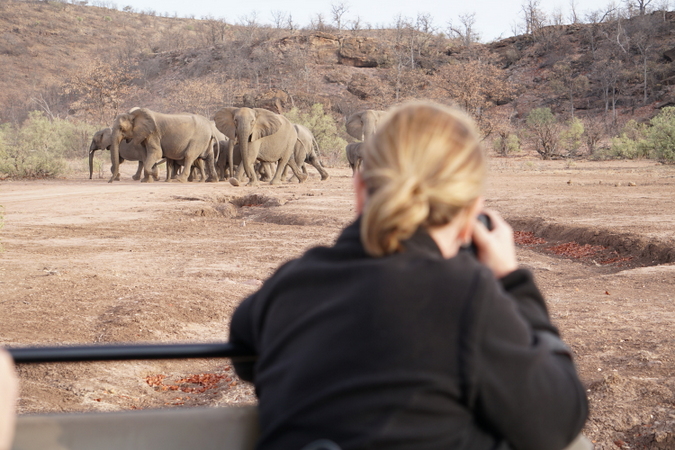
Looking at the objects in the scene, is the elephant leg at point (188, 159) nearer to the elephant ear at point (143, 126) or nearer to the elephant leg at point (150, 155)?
the elephant leg at point (150, 155)

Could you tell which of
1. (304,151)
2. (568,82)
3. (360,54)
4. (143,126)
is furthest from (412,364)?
(360,54)

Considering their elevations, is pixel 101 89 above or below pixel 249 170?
above

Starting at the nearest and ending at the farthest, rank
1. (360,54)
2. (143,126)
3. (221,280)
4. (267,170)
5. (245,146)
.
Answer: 1. (221,280)
2. (245,146)
3. (143,126)
4. (267,170)
5. (360,54)

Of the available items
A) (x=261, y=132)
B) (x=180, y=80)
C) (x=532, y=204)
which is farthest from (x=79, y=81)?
(x=532, y=204)

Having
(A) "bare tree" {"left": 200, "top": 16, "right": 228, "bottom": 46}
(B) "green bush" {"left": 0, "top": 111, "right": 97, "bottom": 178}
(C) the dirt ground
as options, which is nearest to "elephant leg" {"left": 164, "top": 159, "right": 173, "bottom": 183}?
(B) "green bush" {"left": 0, "top": 111, "right": 97, "bottom": 178}

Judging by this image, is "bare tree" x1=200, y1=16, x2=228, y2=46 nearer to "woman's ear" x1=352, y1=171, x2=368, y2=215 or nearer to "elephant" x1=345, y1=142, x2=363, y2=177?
"elephant" x1=345, y1=142, x2=363, y2=177

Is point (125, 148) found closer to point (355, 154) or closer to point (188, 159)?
point (188, 159)

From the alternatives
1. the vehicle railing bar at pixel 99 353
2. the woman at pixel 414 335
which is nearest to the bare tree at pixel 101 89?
the vehicle railing bar at pixel 99 353

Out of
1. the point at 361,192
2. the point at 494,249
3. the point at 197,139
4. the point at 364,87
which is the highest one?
the point at 364,87

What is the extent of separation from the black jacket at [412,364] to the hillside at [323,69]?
3248cm

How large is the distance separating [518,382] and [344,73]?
2049 inches

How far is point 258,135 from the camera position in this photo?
1922 centimetres

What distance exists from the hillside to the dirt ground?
22625mm

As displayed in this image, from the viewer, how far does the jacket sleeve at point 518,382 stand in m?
1.06
